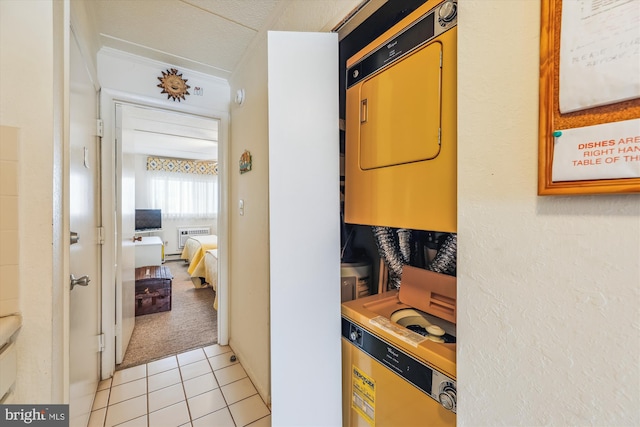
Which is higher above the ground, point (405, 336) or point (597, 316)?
point (597, 316)

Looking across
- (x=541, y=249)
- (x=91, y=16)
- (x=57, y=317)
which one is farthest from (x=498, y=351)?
(x=91, y=16)

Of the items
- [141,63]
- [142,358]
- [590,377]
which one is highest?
[141,63]

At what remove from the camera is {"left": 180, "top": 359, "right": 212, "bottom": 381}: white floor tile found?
74.7 inches

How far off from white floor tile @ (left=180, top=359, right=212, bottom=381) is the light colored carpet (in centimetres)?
27

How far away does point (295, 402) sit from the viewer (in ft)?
3.21

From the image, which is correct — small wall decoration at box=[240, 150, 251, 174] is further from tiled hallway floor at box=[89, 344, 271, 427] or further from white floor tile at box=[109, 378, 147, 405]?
white floor tile at box=[109, 378, 147, 405]

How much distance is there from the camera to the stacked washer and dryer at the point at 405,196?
691 mm

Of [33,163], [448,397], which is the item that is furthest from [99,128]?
[448,397]

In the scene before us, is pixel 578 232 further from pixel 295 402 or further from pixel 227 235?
pixel 227 235

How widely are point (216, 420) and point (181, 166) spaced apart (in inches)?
232

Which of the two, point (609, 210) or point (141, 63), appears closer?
point (609, 210)

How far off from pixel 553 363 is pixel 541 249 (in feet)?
0.67

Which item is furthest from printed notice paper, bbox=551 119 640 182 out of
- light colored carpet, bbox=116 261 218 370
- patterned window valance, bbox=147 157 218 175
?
patterned window valance, bbox=147 157 218 175

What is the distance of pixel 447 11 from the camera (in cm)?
69
